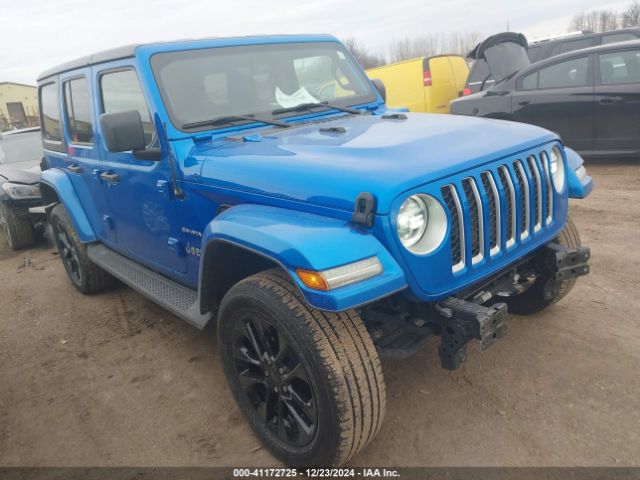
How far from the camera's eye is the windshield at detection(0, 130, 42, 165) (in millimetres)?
7902

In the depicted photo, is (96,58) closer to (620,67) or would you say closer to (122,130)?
(122,130)

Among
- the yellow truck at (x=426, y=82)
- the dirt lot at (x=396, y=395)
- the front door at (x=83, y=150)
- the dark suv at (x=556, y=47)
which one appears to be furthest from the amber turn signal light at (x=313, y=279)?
the yellow truck at (x=426, y=82)

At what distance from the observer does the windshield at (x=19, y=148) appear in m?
7.90

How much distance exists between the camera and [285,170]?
2352 mm

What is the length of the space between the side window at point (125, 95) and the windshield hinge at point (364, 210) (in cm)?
164

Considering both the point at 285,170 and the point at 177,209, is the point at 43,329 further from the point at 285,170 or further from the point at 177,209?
the point at 285,170

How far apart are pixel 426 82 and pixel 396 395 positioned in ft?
27.6

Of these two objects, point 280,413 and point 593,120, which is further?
point 593,120

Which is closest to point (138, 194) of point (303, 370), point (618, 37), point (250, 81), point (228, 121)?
point (228, 121)

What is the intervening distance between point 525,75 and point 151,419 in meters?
7.39

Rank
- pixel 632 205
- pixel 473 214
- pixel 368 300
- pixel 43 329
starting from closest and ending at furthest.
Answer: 1. pixel 368 300
2. pixel 473 214
3. pixel 43 329
4. pixel 632 205

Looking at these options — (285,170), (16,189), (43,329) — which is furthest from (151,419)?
(16,189)

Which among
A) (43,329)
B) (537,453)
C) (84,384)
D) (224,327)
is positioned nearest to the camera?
(537,453)

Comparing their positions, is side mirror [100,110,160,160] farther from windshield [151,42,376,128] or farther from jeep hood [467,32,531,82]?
jeep hood [467,32,531,82]
